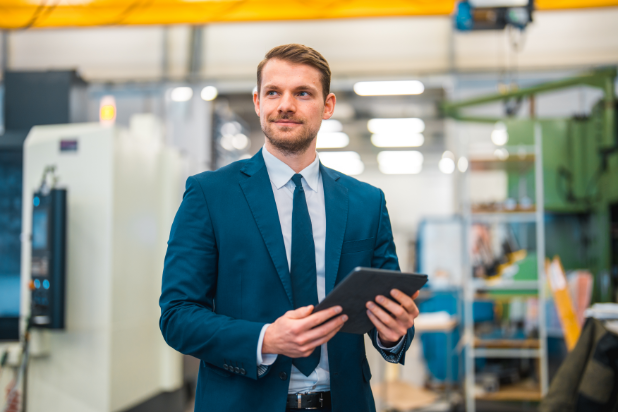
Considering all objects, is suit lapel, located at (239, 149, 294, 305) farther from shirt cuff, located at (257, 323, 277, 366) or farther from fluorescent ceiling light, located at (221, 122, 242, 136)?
fluorescent ceiling light, located at (221, 122, 242, 136)

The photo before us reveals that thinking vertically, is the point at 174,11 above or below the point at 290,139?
above

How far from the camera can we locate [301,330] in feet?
3.64

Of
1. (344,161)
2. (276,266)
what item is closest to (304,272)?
(276,266)

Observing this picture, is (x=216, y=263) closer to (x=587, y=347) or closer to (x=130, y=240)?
(x=587, y=347)

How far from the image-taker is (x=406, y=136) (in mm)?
13328

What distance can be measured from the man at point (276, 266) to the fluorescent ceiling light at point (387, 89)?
7.57 m

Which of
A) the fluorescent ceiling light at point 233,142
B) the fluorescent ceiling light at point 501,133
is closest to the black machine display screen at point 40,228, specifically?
the fluorescent ceiling light at point 501,133

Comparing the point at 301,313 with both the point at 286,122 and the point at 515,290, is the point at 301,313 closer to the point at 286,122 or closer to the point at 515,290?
the point at 286,122

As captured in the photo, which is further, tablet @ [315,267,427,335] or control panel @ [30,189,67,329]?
control panel @ [30,189,67,329]

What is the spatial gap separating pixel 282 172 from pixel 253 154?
2.87 meters

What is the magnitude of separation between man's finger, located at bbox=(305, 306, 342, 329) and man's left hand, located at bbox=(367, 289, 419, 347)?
0.09 metres

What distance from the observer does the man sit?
4.00ft

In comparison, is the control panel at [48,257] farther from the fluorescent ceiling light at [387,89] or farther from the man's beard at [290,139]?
the fluorescent ceiling light at [387,89]

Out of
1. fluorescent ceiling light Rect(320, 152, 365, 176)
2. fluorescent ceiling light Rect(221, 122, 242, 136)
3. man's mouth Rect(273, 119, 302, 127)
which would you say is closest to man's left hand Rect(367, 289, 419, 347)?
man's mouth Rect(273, 119, 302, 127)
